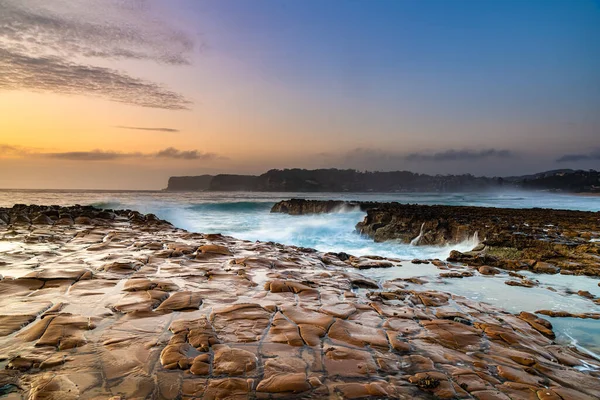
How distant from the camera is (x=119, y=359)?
3.45 m

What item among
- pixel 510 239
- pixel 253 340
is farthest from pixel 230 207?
pixel 253 340

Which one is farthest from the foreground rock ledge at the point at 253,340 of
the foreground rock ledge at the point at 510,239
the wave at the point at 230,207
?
the wave at the point at 230,207

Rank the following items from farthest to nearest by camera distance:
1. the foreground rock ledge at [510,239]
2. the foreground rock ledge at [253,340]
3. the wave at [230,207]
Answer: the wave at [230,207] < the foreground rock ledge at [510,239] < the foreground rock ledge at [253,340]

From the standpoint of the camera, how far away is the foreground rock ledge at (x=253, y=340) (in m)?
3.13

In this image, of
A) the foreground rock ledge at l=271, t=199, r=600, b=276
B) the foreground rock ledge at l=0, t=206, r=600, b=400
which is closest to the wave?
the foreground rock ledge at l=271, t=199, r=600, b=276

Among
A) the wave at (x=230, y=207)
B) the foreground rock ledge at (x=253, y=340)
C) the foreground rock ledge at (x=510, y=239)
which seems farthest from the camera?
the wave at (x=230, y=207)

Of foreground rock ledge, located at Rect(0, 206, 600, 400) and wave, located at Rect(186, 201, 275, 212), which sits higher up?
foreground rock ledge, located at Rect(0, 206, 600, 400)

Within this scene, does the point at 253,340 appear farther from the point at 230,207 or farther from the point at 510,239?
the point at 230,207

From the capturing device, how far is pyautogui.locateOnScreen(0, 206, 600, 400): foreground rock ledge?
3129 mm

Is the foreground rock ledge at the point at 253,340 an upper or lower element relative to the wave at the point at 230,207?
upper

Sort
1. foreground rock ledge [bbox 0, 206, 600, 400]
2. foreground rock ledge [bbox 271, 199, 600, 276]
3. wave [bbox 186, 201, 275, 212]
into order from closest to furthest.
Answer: foreground rock ledge [bbox 0, 206, 600, 400] → foreground rock ledge [bbox 271, 199, 600, 276] → wave [bbox 186, 201, 275, 212]

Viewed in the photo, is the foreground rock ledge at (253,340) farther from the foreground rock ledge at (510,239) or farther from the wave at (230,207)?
the wave at (230,207)

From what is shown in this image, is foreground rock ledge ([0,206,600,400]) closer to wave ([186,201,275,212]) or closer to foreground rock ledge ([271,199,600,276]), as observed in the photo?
foreground rock ledge ([271,199,600,276])

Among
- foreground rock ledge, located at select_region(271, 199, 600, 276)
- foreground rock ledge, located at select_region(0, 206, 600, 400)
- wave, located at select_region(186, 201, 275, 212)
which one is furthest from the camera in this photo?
wave, located at select_region(186, 201, 275, 212)
